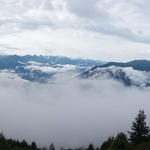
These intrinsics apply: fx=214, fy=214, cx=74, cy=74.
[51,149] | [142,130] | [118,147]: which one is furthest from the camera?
[51,149]

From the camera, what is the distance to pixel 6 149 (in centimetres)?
6831

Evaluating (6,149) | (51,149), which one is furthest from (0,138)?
(51,149)

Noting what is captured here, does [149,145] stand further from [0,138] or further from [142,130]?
[0,138]

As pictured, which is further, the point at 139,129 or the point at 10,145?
the point at 10,145

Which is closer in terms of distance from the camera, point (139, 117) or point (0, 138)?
point (139, 117)

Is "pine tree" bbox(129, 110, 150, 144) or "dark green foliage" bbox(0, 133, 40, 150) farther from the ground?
"pine tree" bbox(129, 110, 150, 144)

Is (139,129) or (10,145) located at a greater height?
(139,129)

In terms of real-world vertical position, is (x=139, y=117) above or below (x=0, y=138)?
above

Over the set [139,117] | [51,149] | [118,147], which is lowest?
[51,149]

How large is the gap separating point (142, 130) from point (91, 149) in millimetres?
34465

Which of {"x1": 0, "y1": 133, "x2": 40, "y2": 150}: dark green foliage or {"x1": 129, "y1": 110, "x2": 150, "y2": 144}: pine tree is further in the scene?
{"x1": 0, "y1": 133, "x2": 40, "y2": 150}: dark green foliage

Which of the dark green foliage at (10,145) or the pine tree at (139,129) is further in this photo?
the dark green foliage at (10,145)

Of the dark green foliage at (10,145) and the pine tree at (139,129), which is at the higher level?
the pine tree at (139,129)

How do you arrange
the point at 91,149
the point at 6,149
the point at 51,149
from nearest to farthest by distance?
the point at 6,149 < the point at 91,149 < the point at 51,149
